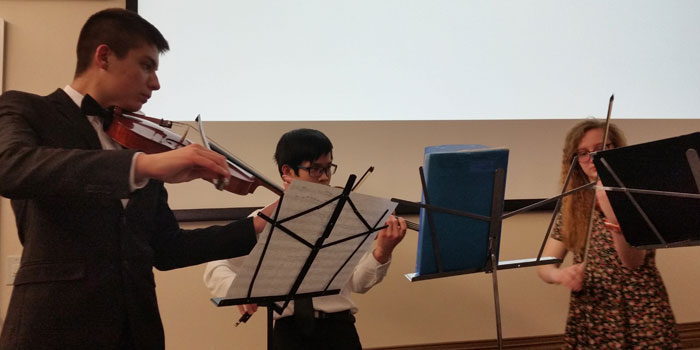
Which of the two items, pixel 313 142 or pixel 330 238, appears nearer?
pixel 330 238

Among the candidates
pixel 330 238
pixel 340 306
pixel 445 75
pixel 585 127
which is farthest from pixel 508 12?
pixel 330 238

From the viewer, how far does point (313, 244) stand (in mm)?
1249

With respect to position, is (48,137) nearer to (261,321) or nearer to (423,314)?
(261,321)

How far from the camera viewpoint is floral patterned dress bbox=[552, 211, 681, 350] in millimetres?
1787

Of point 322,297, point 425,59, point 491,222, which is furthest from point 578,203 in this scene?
point 322,297

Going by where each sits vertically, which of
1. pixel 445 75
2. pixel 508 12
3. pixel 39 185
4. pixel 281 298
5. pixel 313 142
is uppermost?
pixel 508 12

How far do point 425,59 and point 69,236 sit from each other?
166cm

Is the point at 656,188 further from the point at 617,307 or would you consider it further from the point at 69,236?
the point at 69,236

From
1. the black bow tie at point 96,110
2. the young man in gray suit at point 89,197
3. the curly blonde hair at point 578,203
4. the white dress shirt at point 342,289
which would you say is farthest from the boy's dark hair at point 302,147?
the curly blonde hair at point 578,203

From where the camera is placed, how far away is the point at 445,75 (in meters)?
2.42

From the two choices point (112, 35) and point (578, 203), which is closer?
point (112, 35)

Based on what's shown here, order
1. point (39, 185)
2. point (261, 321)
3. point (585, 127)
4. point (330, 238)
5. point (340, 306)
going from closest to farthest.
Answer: point (39, 185) → point (330, 238) → point (340, 306) → point (585, 127) → point (261, 321)

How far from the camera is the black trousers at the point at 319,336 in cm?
168

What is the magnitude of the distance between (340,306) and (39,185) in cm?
101
